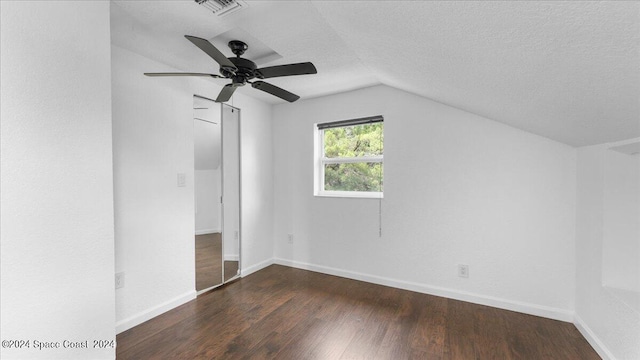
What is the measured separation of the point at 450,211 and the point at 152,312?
9.74 feet

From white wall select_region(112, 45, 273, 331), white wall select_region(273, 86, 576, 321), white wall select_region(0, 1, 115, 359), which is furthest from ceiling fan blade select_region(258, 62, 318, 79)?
white wall select_region(273, 86, 576, 321)

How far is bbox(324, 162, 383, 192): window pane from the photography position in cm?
317

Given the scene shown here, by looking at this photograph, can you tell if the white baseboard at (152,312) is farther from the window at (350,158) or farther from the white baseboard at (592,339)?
the white baseboard at (592,339)

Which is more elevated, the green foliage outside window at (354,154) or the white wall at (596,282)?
the green foliage outside window at (354,154)

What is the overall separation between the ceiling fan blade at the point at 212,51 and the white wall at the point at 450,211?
5.69 feet

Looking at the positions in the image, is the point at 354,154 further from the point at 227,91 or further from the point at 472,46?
the point at 472,46

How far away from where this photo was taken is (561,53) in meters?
0.96

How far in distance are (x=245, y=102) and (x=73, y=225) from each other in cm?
235

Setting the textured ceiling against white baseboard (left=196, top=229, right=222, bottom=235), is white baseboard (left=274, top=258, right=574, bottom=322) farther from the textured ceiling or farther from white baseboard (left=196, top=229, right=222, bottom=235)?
the textured ceiling

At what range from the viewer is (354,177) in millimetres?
3338

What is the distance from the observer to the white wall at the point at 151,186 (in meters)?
2.07

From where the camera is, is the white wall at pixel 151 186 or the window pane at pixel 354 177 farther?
the window pane at pixel 354 177

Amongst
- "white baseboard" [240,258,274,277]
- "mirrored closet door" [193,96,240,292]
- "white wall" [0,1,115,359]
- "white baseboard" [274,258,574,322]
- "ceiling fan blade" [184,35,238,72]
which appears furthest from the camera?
"white baseboard" [240,258,274,277]

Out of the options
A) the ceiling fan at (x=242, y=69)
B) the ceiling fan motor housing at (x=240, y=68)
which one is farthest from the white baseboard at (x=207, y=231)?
the ceiling fan motor housing at (x=240, y=68)
